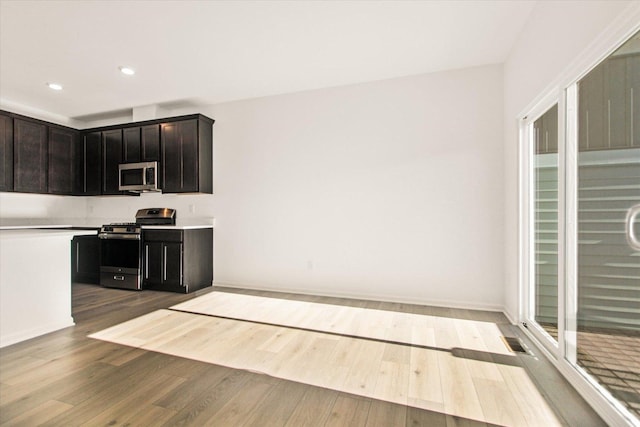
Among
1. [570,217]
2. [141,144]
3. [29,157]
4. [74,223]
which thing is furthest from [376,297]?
[29,157]

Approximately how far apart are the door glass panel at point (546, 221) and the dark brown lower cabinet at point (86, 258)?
552 cm

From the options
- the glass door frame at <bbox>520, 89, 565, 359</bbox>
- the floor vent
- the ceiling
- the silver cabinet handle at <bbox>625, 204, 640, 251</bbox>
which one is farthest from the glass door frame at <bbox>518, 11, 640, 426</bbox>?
the ceiling

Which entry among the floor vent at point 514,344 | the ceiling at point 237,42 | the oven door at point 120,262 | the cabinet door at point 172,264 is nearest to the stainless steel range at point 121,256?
the oven door at point 120,262

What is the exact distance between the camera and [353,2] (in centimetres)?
234

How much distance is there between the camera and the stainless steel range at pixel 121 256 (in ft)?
13.5

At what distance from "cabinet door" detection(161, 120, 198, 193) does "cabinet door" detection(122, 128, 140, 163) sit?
1.62ft

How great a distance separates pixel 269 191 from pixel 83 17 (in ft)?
8.23

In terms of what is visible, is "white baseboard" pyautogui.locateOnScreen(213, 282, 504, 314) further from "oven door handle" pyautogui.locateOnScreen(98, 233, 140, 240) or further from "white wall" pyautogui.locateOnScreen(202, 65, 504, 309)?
"oven door handle" pyautogui.locateOnScreen(98, 233, 140, 240)

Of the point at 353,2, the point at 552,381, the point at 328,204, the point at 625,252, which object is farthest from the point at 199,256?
the point at 625,252

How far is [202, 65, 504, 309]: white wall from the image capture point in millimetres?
3312

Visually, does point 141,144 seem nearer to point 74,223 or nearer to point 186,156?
point 186,156

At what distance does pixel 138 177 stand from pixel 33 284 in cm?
221

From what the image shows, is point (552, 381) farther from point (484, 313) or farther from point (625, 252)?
point (484, 313)

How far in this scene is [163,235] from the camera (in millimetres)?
4043
